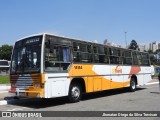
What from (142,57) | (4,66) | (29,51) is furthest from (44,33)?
(4,66)

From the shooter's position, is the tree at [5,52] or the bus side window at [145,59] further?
the tree at [5,52]

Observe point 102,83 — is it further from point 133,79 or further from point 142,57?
point 142,57

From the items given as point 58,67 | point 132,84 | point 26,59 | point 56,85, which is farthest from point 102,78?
point 26,59

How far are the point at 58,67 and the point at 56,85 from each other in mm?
813

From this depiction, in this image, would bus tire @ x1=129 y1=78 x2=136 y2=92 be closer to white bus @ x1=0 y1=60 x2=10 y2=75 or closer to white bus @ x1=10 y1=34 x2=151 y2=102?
white bus @ x1=10 y1=34 x2=151 y2=102

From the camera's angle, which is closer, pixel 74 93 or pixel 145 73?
pixel 74 93

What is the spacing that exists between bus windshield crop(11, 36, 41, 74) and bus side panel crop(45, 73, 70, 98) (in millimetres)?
682

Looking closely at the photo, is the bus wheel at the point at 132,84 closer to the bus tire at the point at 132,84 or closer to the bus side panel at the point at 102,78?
the bus tire at the point at 132,84

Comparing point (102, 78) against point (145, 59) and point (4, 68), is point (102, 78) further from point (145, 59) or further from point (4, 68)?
point (4, 68)

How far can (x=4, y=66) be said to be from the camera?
51.1 metres

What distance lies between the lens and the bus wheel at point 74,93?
563 inches

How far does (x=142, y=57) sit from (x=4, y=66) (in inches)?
1292

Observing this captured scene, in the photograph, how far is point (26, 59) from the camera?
13414 mm

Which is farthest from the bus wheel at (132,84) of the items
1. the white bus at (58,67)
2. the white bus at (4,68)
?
the white bus at (4,68)
